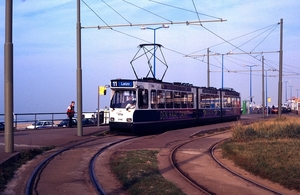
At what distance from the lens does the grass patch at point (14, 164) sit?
38.1 ft

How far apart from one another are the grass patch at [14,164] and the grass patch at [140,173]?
278 centimetres

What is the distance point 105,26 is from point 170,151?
9.38 metres

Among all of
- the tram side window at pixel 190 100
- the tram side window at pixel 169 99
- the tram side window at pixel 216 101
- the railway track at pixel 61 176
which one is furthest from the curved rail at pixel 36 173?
the tram side window at pixel 216 101

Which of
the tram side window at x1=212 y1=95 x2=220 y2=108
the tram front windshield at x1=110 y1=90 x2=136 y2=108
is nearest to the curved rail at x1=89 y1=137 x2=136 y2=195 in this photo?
→ the tram front windshield at x1=110 y1=90 x2=136 y2=108

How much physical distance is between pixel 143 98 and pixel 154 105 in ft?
4.17

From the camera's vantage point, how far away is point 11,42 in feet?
51.5

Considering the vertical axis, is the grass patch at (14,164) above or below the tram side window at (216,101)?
below

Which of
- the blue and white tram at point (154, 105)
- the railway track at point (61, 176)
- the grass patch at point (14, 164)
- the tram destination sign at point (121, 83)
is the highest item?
the tram destination sign at point (121, 83)

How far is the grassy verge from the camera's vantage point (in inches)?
491

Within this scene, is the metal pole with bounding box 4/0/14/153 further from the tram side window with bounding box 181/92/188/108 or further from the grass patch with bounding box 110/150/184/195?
the tram side window with bounding box 181/92/188/108

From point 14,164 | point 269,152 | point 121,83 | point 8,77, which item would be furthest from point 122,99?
point 14,164

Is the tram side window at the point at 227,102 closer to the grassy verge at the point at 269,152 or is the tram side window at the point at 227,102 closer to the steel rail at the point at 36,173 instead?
the grassy verge at the point at 269,152

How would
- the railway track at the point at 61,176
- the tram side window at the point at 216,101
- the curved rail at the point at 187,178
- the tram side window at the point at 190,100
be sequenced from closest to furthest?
the railway track at the point at 61,176 → the curved rail at the point at 187,178 → the tram side window at the point at 190,100 → the tram side window at the point at 216,101

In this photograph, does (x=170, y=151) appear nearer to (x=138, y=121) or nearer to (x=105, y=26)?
(x=138, y=121)
